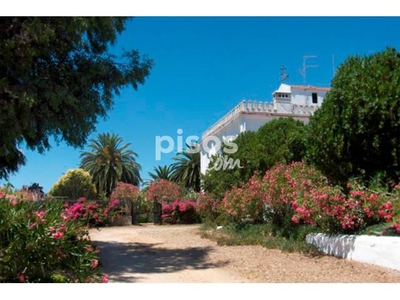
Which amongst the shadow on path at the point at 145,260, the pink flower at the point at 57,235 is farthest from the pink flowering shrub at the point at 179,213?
the pink flower at the point at 57,235

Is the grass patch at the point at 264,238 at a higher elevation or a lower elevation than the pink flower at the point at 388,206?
lower

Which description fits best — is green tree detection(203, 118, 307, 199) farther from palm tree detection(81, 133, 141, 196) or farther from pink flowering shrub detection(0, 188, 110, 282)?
palm tree detection(81, 133, 141, 196)

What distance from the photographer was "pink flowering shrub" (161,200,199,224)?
24281 mm

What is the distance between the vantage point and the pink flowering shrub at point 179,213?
2428 cm

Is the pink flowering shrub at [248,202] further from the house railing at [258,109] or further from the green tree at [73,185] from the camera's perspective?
the green tree at [73,185]

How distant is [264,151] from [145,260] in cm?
693

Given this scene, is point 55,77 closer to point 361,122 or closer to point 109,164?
point 361,122

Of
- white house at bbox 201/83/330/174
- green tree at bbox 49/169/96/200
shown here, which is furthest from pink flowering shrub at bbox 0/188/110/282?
green tree at bbox 49/169/96/200

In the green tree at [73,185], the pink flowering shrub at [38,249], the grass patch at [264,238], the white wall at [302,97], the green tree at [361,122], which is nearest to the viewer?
the pink flowering shrub at [38,249]

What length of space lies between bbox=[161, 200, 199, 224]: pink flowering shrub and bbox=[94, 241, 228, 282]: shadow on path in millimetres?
11292

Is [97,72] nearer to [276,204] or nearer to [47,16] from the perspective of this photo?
[47,16]

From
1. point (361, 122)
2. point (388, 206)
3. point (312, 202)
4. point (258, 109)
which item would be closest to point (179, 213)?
point (258, 109)

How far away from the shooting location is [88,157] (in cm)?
3978
